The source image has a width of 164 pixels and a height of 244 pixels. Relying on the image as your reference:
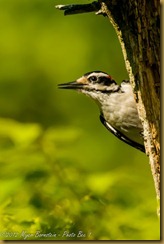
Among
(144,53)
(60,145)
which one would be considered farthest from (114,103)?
(144,53)

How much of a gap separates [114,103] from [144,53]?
1.71ft

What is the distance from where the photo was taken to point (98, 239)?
235 centimetres

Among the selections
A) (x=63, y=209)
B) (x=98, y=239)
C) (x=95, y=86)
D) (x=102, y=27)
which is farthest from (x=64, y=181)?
(x=102, y=27)

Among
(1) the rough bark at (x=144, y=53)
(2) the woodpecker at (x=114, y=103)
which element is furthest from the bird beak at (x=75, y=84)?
(1) the rough bark at (x=144, y=53)

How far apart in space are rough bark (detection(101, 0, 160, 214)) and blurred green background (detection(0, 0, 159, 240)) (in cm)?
24

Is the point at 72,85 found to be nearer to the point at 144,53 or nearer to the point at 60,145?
the point at 60,145

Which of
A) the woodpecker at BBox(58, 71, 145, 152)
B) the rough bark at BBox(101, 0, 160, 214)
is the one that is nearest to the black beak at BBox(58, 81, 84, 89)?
the woodpecker at BBox(58, 71, 145, 152)

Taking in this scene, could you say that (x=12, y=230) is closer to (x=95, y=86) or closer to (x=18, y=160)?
(x=18, y=160)

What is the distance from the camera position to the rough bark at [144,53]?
2227 millimetres

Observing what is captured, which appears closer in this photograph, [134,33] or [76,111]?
[134,33]

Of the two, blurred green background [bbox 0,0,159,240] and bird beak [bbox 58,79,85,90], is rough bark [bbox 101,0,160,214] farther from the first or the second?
bird beak [bbox 58,79,85,90]

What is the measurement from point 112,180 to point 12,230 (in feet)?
1.47

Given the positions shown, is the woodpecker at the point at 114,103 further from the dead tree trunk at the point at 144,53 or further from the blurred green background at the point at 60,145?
the dead tree trunk at the point at 144,53

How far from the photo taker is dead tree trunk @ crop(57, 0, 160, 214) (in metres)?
2.23
